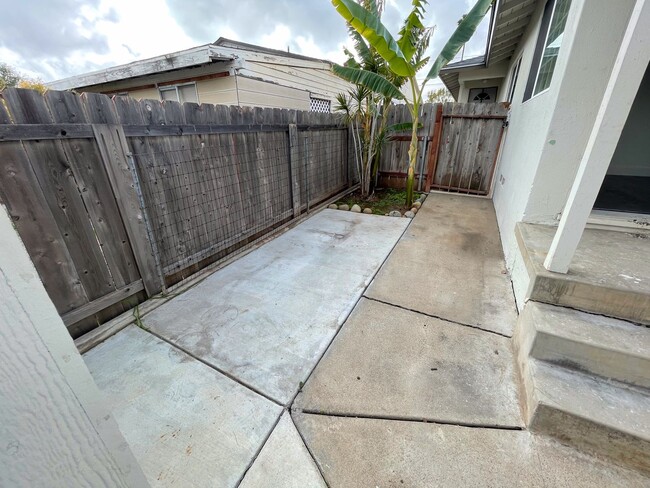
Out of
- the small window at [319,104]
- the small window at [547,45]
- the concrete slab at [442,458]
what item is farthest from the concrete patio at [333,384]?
the small window at [319,104]

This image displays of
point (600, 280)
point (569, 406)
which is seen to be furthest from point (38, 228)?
point (600, 280)

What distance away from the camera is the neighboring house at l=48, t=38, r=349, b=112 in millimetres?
5113

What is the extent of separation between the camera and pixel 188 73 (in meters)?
5.89

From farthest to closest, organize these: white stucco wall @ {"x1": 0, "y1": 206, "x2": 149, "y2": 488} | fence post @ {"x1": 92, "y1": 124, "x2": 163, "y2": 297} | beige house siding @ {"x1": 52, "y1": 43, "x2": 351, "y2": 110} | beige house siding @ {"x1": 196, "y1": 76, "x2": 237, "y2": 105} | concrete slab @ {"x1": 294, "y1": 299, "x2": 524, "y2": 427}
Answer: beige house siding @ {"x1": 196, "y1": 76, "x2": 237, "y2": 105} → beige house siding @ {"x1": 52, "y1": 43, "x2": 351, "y2": 110} → fence post @ {"x1": 92, "y1": 124, "x2": 163, "y2": 297} → concrete slab @ {"x1": 294, "y1": 299, "x2": 524, "y2": 427} → white stucco wall @ {"x1": 0, "y1": 206, "x2": 149, "y2": 488}

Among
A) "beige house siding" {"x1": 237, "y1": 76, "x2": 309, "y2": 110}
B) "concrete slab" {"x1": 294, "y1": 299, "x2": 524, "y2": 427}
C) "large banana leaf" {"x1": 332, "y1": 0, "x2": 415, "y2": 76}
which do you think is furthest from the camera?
"beige house siding" {"x1": 237, "y1": 76, "x2": 309, "y2": 110}

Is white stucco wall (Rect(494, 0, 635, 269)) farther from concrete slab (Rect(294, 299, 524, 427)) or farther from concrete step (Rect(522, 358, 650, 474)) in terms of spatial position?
concrete step (Rect(522, 358, 650, 474))

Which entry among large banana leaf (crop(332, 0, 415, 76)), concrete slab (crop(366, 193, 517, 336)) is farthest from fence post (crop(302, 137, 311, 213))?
concrete slab (crop(366, 193, 517, 336))

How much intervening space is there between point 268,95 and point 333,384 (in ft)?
20.7

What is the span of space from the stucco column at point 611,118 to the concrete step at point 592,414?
0.83m

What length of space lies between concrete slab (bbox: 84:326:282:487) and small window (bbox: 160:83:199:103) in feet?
19.2

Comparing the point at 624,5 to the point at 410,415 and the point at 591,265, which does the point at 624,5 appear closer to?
the point at 591,265

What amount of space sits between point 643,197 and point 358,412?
15.0 feet

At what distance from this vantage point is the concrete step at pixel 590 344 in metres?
1.61

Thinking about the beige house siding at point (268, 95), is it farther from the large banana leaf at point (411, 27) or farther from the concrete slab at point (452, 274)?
the concrete slab at point (452, 274)
